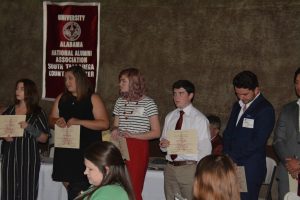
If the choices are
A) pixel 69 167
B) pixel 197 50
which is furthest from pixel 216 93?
pixel 69 167

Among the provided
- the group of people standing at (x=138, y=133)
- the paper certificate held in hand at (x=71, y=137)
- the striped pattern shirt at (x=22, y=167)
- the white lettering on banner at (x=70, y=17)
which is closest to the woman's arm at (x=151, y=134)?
the group of people standing at (x=138, y=133)

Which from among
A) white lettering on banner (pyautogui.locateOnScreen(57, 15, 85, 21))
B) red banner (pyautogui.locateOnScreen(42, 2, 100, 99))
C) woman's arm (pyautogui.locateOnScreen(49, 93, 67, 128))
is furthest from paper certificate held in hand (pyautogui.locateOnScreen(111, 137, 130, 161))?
white lettering on banner (pyautogui.locateOnScreen(57, 15, 85, 21))

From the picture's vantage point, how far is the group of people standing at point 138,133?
436 cm

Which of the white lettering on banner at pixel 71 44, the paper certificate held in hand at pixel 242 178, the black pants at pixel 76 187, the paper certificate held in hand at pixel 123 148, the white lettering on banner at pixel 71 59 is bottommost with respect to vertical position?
the black pants at pixel 76 187

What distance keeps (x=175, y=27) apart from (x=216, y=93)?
3.19 feet

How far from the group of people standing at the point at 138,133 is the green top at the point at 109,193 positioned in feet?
5.41

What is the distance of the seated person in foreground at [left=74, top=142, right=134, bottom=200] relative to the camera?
2840mm

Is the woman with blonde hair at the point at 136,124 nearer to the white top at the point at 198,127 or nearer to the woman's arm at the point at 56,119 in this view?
the white top at the point at 198,127

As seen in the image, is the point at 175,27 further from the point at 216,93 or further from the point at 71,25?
the point at 71,25

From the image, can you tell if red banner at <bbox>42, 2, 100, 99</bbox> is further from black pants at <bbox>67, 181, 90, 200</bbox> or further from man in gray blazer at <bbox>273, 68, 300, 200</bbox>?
man in gray blazer at <bbox>273, 68, 300, 200</bbox>

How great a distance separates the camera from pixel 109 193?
9.17 feet

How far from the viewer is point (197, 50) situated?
6465mm

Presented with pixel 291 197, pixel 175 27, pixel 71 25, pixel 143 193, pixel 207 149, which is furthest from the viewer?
pixel 71 25

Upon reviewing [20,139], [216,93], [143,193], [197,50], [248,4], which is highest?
[248,4]
